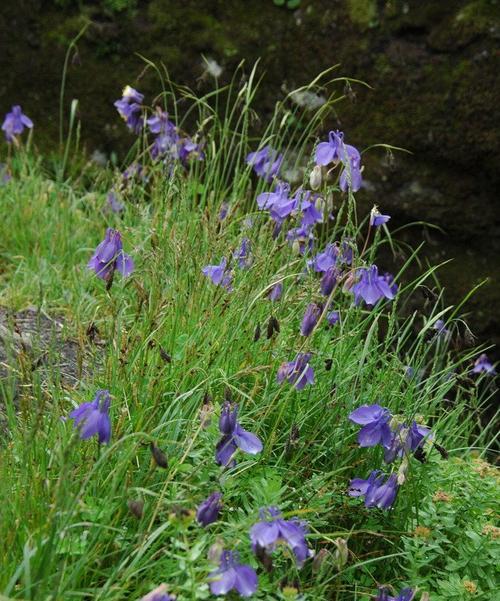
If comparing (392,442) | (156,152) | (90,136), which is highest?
(392,442)

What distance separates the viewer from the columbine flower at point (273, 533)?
6.43 ft

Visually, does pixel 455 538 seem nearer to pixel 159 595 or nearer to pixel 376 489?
pixel 376 489

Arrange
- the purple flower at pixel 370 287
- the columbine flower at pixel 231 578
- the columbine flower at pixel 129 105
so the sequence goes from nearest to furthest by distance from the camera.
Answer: the columbine flower at pixel 231 578, the purple flower at pixel 370 287, the columbine flower at pixel 129 105

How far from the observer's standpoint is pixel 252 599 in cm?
218

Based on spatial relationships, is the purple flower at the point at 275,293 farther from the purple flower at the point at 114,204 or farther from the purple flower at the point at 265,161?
the purple flower at the point at 114,204

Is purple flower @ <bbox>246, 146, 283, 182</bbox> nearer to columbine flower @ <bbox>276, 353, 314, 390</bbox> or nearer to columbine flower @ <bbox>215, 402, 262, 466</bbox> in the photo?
columbine flower @ <bbox>276, 353, 314, 390</bbox>

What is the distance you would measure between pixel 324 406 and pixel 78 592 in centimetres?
96

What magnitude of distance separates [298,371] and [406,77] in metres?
2.33

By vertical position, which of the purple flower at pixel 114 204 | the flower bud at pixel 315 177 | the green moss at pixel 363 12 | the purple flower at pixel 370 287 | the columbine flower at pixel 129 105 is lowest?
the purple flower at pixel 114 204

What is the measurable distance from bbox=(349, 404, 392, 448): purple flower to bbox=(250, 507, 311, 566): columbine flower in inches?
19.4

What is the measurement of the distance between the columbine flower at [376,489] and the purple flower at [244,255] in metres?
0.87

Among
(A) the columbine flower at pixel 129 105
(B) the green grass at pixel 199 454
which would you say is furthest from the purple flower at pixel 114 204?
A: (B) the green grass at pixel 199 454

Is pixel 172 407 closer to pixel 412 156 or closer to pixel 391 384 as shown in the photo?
pixel 391 384

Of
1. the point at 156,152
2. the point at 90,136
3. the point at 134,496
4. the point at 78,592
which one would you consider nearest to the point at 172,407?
the point at 134,496
